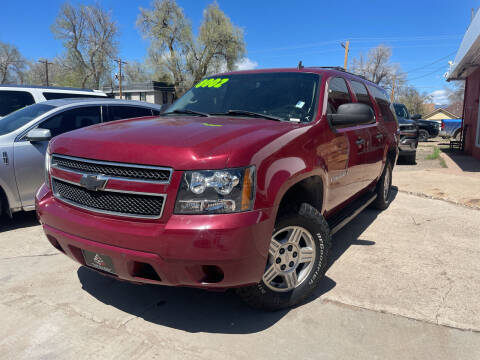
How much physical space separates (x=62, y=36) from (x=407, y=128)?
47.4 metres

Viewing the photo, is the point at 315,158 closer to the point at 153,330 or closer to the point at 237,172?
the point at 237,172

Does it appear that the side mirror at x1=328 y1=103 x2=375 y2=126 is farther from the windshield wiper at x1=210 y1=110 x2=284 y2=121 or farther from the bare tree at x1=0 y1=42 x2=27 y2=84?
the bare tree at x1=0 y1=42 x2=27 y2=84

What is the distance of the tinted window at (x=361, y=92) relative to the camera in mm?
4445

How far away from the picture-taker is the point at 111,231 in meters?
2.32

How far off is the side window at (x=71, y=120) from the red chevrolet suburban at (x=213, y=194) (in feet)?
8.37

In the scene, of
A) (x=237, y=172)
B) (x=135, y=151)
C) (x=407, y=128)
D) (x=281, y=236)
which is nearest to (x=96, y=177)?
(x=135, y=151)

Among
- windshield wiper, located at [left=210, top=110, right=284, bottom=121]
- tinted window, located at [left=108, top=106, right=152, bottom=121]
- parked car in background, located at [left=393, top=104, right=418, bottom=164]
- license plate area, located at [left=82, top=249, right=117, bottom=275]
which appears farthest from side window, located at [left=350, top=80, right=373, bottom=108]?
parked car in background, located at [left=393, top=104, right=418, bottom=164]

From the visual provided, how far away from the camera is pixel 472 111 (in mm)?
14727

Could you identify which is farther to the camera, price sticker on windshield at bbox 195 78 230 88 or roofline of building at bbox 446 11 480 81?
roofline of building at bbox 446 11 480 81

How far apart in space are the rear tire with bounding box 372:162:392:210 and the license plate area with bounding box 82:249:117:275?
13.8 feet

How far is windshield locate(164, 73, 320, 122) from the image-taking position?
333 centimetres

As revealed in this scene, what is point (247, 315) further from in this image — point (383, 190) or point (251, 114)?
point (383, 190)

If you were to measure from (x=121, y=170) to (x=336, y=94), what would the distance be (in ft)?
7.73

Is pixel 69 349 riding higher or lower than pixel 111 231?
lower
